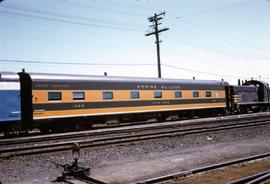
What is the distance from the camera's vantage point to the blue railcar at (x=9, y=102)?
17.4m

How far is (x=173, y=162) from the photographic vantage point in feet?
35.7

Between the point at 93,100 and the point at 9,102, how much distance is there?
225 inches

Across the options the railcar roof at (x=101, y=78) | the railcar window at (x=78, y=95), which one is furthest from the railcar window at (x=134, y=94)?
the railcar window at (x=78, y=95)

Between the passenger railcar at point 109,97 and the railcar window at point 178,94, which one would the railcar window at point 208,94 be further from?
the railcar window at point 178,94

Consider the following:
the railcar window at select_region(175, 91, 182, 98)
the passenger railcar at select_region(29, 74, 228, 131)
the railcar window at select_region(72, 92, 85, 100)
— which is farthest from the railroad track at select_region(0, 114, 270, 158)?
the railcar window at select_region(175, 91, 182, 98)

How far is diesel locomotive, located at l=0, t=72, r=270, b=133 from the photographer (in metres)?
18.2

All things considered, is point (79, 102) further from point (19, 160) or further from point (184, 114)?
point (184, 114)

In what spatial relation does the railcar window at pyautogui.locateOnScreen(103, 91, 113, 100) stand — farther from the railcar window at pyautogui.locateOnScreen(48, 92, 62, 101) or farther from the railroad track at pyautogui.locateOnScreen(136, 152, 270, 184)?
the railroad track at pyautogui.locateOnScreen(136, 152, 270, 184)

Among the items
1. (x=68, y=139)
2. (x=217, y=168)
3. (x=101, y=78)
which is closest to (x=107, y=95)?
(x=101, y=78)

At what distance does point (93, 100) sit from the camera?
21641 millimetres

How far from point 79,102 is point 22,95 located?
3.68m

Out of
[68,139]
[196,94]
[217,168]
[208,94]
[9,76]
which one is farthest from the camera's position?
[208,94]

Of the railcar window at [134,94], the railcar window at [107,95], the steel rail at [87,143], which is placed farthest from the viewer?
the railcar window at [134,94]

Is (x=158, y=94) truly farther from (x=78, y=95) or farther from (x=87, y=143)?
(x=87, y=143)
